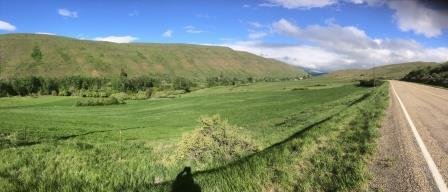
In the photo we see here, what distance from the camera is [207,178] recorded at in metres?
8.84

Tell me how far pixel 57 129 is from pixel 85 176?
49.9 m

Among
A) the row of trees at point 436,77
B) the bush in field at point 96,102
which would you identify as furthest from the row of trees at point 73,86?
the row of trees at point 436,77

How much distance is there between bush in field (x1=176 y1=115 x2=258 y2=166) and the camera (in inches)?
628

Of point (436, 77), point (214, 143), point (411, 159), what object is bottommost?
point (214, 143)

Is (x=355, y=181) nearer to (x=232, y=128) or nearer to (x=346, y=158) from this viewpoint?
(x=346, y=158)

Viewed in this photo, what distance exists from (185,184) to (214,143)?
322 inches

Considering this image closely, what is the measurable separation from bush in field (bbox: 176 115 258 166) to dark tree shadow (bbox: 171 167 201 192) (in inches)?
245

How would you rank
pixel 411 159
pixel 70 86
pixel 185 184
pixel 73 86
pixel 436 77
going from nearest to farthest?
1. pixel 185 184
2. pixel 411 159
3. pixel 436 77
4. pixel 70 86
5. pixel 73 86

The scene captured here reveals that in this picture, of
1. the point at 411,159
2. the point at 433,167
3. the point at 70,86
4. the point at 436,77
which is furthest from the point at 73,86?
the point at 433,167

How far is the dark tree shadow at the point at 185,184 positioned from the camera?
8.23 meters

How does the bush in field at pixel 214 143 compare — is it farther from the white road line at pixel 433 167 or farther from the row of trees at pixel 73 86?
the row of trees at pixel 73 86

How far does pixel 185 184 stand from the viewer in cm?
850

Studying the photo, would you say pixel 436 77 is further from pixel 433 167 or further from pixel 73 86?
pixel 73 86

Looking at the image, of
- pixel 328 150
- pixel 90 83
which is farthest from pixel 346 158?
pixel 90 83
